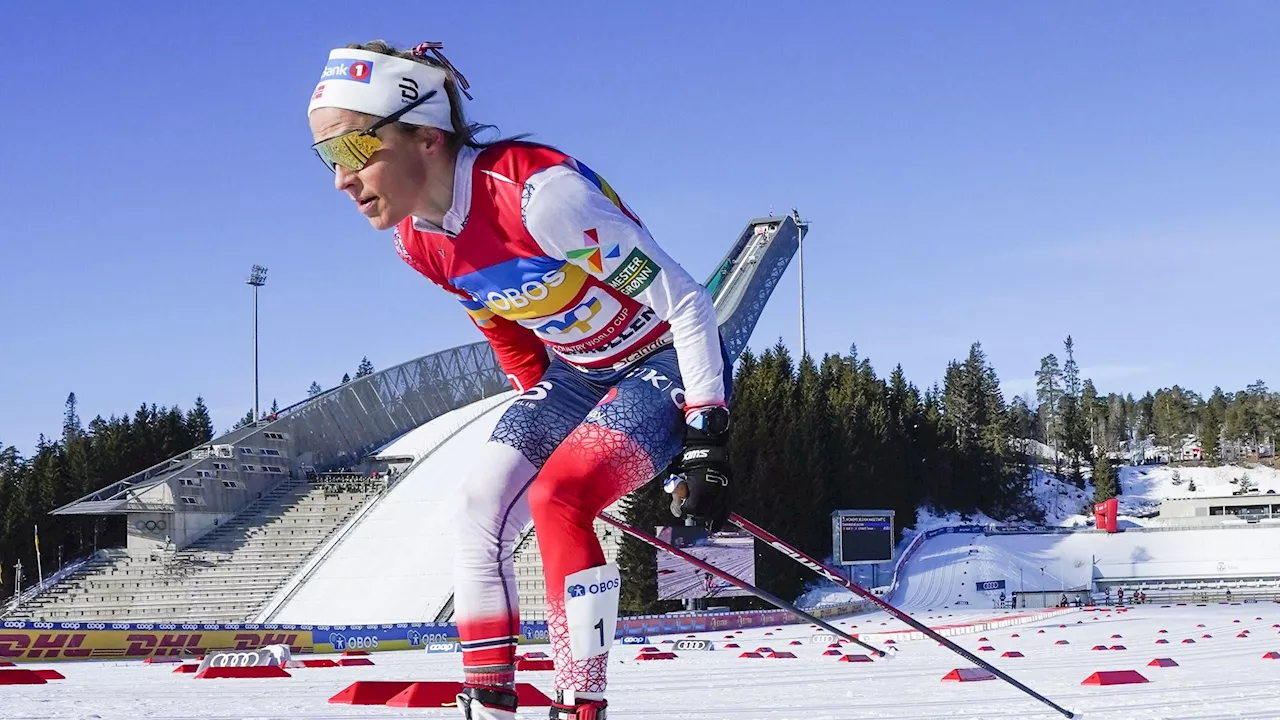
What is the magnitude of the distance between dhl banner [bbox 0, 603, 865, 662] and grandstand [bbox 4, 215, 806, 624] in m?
3.95

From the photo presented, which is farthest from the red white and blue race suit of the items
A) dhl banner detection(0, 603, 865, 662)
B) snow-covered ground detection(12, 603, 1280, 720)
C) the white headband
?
dhl banner detection(0, 603, 865, 662)

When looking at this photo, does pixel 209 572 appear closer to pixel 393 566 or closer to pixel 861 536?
pixel 393 566

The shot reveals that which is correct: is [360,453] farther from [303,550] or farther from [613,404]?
[613,404]

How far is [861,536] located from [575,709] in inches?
1390

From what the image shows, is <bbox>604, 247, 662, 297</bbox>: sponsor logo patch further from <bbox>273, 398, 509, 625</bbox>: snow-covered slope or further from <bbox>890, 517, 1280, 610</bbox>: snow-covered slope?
<bbox>890, 517, 1280, 610</bbox>: snow-covered slope

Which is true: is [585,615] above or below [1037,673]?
above

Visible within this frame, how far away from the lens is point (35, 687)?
596 cm

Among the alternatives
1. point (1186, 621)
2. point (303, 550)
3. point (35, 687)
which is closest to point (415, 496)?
point (303, 550)

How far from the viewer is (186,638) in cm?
2066

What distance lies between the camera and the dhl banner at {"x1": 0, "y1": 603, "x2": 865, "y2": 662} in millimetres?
19141

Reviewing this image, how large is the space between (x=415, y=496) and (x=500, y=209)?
4343cm

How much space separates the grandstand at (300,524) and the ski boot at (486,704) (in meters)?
23.8

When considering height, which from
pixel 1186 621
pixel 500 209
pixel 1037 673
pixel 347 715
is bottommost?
pixel 1186 621

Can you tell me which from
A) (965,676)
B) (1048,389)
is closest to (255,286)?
(965,676)
